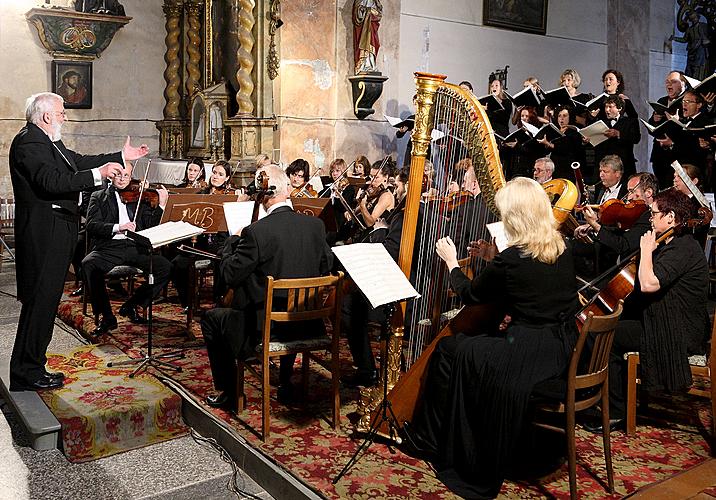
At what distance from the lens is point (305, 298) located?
399 cm

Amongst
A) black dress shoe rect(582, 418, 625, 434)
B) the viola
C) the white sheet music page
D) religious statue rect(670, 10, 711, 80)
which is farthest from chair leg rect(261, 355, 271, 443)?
religious statue rect(670, 10, 711, 80)

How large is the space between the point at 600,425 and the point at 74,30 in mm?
9534

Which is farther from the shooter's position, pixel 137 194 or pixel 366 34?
pixel 366 34

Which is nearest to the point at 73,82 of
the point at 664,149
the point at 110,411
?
the point at 664,149

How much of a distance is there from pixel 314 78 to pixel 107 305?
16.9 feet

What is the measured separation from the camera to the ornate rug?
13.4ft

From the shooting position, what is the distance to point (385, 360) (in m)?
3.86

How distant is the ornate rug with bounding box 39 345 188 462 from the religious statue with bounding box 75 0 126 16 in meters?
7.68

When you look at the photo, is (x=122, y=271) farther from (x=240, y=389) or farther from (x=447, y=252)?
(x=447, y=252)

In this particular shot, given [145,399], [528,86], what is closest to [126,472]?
[145,399]

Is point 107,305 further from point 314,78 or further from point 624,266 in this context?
point 314,78

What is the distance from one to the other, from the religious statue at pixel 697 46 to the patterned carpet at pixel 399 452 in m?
10.2

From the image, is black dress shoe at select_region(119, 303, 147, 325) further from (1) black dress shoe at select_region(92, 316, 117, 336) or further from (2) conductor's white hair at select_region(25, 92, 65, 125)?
(2) conductor's white hair at select_region(25, 92, 65, 125)

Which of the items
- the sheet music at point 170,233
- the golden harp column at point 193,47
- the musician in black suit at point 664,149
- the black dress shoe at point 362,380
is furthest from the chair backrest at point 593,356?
the golden harp column at point 193,47
